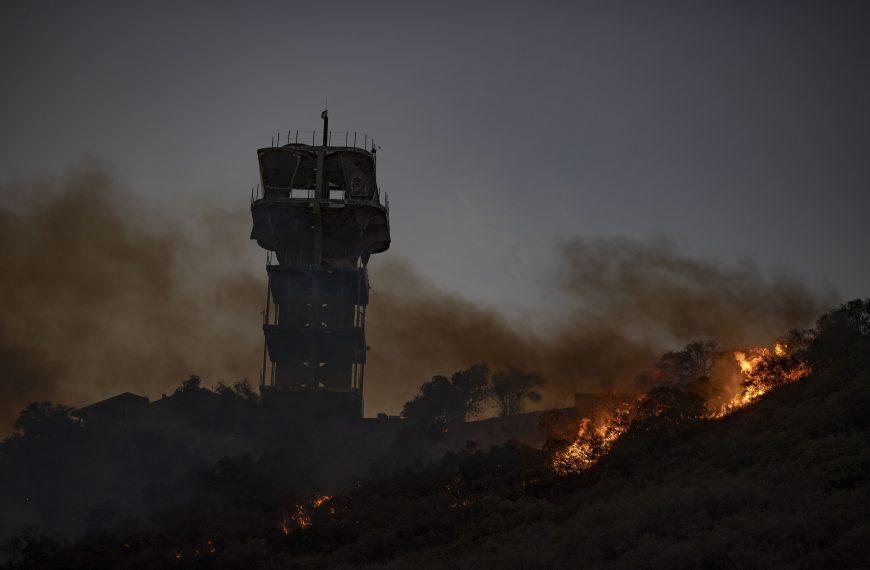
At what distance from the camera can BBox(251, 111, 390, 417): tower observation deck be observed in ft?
246

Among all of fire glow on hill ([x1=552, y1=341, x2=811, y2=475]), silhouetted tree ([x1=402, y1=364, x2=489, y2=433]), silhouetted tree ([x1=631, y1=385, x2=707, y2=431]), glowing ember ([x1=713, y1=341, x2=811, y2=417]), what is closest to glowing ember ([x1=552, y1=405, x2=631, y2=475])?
fire glow on hill ([x1=552, y1=341, x2=811, y2=475])

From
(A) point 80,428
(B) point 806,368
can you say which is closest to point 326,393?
(A) point 80,428

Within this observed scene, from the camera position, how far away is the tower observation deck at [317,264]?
246 ft

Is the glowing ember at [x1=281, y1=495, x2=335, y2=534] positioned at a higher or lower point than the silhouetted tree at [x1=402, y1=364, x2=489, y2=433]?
lower

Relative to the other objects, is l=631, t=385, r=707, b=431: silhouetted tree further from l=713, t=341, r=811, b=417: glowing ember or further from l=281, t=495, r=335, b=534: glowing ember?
l=281, t=495, r=335, b=534: glowing ember

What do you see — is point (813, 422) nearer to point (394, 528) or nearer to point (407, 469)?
point (394, 528)

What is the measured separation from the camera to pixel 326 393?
3022 inches

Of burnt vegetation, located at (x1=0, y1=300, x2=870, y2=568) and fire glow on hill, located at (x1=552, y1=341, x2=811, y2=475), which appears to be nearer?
burnt vegetation, located at (x1=0, y1=300, x2=870, y2=568)

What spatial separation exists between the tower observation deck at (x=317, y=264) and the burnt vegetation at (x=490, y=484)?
3.93 metres

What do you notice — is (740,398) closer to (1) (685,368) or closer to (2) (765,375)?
(2) (765,375)

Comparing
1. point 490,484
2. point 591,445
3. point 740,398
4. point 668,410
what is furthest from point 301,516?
point 740,398

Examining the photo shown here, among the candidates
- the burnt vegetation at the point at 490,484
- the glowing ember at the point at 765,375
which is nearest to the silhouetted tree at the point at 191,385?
the burnt vegetation at the point at 490,484

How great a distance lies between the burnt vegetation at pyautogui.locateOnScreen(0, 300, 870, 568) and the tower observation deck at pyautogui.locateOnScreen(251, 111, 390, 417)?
12.9 feet

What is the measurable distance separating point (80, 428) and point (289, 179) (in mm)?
28153
